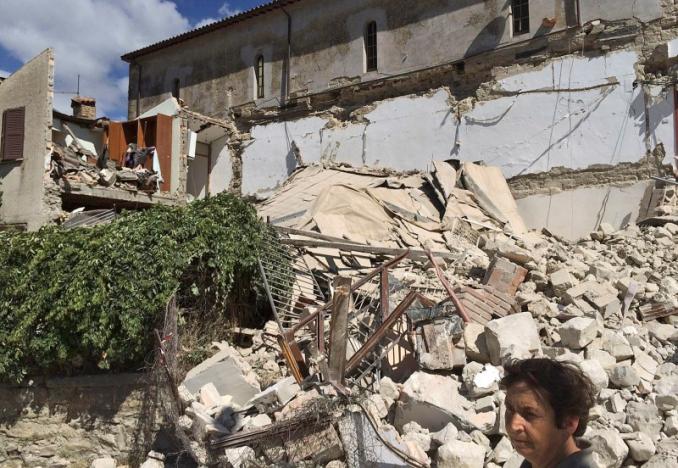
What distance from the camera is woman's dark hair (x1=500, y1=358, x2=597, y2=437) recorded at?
195 cm

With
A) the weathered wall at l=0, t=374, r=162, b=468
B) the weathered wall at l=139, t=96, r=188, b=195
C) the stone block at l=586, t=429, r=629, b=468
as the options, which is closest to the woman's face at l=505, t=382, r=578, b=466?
the stone block at l=586, t=429, r=629, b=468

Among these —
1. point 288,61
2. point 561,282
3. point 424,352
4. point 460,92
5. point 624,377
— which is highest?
point 288,61

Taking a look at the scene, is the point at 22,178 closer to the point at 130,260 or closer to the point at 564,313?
the point at 130,260

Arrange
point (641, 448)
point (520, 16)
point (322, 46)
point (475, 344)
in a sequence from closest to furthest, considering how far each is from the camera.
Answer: point (641, 448), point (475, 344), point (520, 16), point (322, 46)

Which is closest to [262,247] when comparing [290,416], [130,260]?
[130,260]

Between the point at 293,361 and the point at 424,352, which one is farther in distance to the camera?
the point at 424,352

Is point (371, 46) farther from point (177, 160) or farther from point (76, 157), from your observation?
point (76, 157)

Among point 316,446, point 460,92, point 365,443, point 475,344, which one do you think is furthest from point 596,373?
point 460,92

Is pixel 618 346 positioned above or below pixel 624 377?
above

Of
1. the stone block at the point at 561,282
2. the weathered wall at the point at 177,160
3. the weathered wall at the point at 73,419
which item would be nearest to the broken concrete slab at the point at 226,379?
the weathered wall at the point at 73,419

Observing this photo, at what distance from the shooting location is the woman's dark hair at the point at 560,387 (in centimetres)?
195

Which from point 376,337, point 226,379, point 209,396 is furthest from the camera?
point 226,379

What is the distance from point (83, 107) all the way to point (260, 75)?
6.73 m

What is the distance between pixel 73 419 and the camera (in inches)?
288
